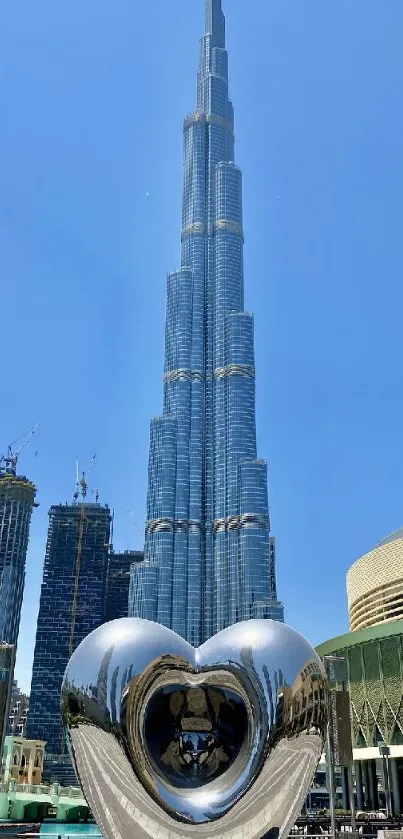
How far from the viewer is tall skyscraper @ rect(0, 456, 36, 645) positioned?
171375mm

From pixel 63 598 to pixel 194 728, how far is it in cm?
16031

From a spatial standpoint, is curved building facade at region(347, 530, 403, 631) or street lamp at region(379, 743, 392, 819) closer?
street lamp at region(379, 743, 392, 819)

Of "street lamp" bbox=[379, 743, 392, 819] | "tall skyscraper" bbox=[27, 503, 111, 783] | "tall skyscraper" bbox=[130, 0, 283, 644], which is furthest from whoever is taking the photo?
"tall skyscraper" bbox=[27, 503, 111, 783]

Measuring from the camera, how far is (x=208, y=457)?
142 metres

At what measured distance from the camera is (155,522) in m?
139

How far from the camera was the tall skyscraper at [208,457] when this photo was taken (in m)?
130

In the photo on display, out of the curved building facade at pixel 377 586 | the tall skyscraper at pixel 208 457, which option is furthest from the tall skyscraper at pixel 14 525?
the curved building facade at pixel 377 586

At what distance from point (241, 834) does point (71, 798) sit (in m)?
39.3

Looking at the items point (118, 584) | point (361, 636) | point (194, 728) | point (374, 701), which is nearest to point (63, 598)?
point (118, 584)

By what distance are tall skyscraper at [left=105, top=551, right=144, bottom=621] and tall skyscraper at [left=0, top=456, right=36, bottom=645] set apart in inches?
804

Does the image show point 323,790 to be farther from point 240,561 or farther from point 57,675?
point 57,675

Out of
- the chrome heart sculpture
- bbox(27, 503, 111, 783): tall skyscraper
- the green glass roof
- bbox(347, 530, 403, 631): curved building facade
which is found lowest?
the chrome heart sculpture

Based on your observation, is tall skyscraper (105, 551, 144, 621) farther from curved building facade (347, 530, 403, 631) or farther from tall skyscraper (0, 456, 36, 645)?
curved building facade (347, 530, 403, 631)

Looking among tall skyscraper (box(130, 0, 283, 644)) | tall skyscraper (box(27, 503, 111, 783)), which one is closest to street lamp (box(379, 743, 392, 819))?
tall skyscraper (box(130, 0, 283, 644))
